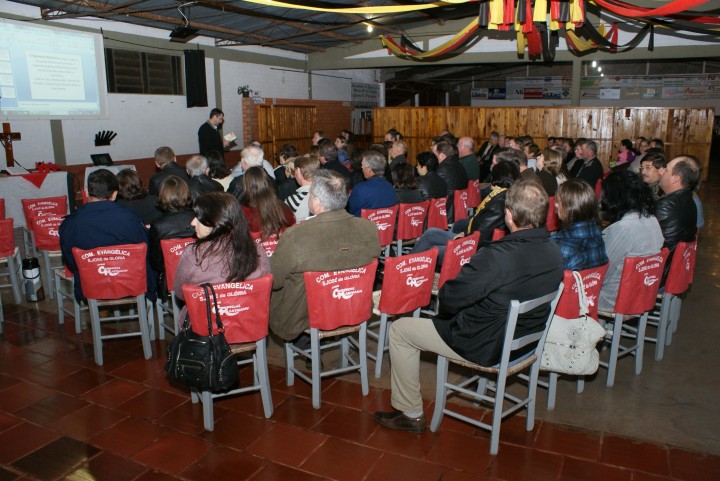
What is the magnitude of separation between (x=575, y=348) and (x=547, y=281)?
515mm

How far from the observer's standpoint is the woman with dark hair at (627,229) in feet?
11.1

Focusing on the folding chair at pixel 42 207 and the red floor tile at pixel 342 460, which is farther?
the folding chair at pixel 42 207

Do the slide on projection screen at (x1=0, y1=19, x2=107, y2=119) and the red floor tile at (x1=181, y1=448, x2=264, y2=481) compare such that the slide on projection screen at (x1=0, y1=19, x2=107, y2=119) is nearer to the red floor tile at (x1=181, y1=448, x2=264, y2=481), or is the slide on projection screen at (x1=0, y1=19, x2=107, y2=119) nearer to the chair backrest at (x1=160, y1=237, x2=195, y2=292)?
the chair backrest at (x1=160, y1=237, x2=195, y2=292)

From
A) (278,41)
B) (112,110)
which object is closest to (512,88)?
(278,41)

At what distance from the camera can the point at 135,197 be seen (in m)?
4.38

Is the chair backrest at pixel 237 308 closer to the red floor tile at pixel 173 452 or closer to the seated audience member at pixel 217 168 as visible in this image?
the red floor tile at pixel 173 452

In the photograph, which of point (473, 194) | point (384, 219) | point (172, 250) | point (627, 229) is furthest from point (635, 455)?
point (473, 194)

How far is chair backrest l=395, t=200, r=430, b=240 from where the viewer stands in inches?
199

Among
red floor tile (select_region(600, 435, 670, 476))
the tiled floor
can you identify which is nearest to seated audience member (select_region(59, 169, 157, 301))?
the tiled floor

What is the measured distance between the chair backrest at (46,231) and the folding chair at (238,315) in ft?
8.59

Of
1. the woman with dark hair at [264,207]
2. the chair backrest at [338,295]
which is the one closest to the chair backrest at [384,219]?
the woman with dark hair at [264,207]

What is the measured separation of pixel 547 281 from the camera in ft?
8.09

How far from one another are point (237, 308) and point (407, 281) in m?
0.98

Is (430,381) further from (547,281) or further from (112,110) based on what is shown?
(112,110)
